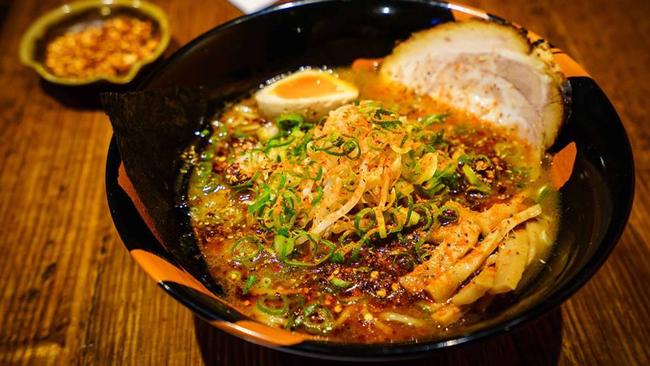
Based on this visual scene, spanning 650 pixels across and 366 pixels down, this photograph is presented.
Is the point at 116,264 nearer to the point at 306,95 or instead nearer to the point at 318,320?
the point at 318,320

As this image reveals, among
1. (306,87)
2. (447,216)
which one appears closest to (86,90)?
(306,87)

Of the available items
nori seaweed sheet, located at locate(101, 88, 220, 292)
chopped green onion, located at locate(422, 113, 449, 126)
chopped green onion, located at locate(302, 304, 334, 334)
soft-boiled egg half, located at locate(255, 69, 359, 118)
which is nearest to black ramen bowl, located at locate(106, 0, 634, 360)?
nori seaweed sheet, located at locate(101, 88, 220, 292)

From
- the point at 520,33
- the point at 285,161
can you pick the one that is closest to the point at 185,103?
the point at 285,161

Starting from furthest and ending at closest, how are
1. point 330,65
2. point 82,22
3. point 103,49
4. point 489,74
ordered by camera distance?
point 82,22 → point 103,49 → point 330,65 → point 489,74

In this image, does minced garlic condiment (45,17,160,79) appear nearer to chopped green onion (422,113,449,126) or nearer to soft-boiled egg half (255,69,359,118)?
soft-boiled egg half (255,69,359,118)

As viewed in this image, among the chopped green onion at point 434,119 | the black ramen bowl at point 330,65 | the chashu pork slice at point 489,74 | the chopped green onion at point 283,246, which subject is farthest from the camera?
the chopped green onion at point 434,119

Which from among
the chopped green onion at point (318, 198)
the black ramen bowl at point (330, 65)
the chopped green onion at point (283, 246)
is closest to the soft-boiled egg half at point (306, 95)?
the black ramen bowl at point (330, 65)

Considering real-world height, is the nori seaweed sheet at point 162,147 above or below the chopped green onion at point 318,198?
below

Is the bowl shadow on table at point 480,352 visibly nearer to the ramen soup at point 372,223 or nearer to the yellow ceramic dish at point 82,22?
the ramen soup at point 372,223
